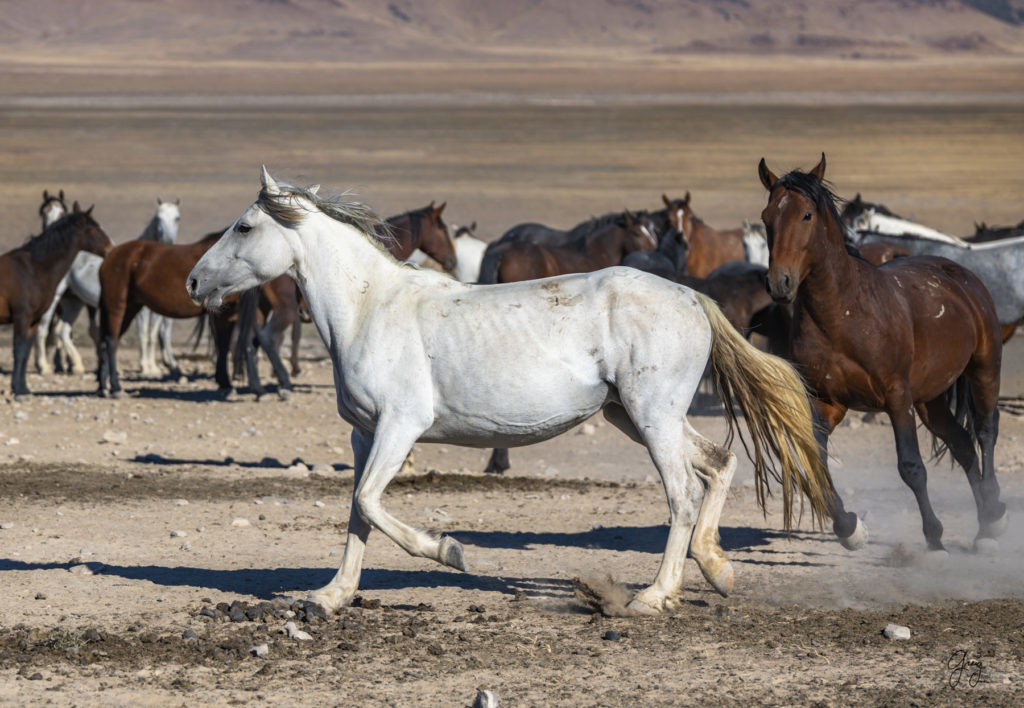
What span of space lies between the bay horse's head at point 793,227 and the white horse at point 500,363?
0.49 meters

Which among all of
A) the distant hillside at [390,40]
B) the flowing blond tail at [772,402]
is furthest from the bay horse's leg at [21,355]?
the distant hillside at [390,40]

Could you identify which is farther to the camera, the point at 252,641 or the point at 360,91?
the point at 360,91

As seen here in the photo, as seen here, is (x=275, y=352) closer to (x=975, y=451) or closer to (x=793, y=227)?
(x=975, y=451)

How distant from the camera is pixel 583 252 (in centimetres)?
1350

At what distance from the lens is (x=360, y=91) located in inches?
4070

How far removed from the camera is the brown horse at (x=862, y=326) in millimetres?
6559

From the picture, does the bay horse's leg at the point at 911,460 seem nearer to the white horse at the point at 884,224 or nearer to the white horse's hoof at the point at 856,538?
the white horse's hoof at the point at 856,538

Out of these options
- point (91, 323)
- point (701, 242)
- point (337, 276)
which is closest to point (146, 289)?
point (91, 323)

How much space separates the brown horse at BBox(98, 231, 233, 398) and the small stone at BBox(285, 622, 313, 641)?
8613 millimetres

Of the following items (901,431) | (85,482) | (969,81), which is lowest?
(85,482)

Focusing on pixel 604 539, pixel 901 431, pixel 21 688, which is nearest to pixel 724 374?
pixel 901 431

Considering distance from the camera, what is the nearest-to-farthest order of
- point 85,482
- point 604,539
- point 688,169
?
point 604,539 < point 85,482 < point 688,169

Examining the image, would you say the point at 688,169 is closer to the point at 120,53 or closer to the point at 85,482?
the point at 85,482

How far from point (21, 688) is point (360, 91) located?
101069 mm
